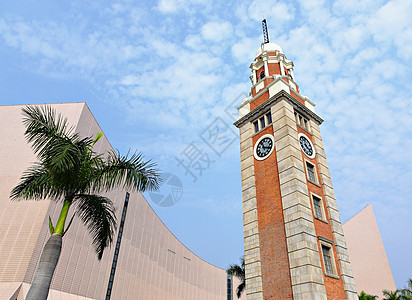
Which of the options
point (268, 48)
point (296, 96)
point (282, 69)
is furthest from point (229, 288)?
point (268, 48)

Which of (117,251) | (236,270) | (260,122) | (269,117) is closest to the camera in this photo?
(269,117)

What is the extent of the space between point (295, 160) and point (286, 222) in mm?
3834

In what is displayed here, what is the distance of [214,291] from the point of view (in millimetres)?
59375

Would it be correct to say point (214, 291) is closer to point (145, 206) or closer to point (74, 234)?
point (145, 206)

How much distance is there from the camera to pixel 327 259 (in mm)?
Result: 15852

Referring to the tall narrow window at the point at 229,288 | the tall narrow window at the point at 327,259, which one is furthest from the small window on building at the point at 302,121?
the tall narrow window at the point at 229,288

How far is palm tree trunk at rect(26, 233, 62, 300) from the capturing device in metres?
7.80

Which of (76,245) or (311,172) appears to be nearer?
(311,172)

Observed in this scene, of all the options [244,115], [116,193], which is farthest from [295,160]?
[116,193]

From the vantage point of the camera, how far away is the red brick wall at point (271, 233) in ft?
49.6

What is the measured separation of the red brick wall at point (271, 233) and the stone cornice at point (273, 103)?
2.45 m

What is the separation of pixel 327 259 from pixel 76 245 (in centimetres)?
1951

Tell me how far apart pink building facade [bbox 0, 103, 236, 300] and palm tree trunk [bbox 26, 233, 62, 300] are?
13.6 m

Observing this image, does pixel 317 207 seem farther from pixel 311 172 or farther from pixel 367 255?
pixel 367 255
